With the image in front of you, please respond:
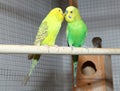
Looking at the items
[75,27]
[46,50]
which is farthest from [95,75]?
[46,50]

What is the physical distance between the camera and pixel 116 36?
6.30 ft

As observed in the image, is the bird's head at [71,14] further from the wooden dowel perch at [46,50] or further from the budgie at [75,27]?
the wooden dowel perch at [46,50]

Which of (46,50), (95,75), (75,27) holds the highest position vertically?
(75,27)

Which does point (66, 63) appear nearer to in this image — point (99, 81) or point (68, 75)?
point (68, 75)

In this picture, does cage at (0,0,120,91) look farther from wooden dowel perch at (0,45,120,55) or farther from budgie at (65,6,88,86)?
wooden dowel perch at (0,45,120,55)

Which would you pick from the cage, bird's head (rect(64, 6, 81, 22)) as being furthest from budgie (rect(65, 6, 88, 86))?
the cage

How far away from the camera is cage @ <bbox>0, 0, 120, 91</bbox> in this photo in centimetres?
150

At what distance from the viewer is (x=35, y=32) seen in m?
1.80

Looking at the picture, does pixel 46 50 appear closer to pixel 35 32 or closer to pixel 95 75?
pixel 95 75

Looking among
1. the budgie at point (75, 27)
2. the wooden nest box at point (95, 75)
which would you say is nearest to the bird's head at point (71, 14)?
the budgie at point (75, 27)

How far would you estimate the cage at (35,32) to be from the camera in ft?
4.94

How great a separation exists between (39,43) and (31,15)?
2.13 ft

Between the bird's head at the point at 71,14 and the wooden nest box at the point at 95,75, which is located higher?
the bird's head at the point at 71,14

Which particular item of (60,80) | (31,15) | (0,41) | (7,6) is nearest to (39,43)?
(0,41)
